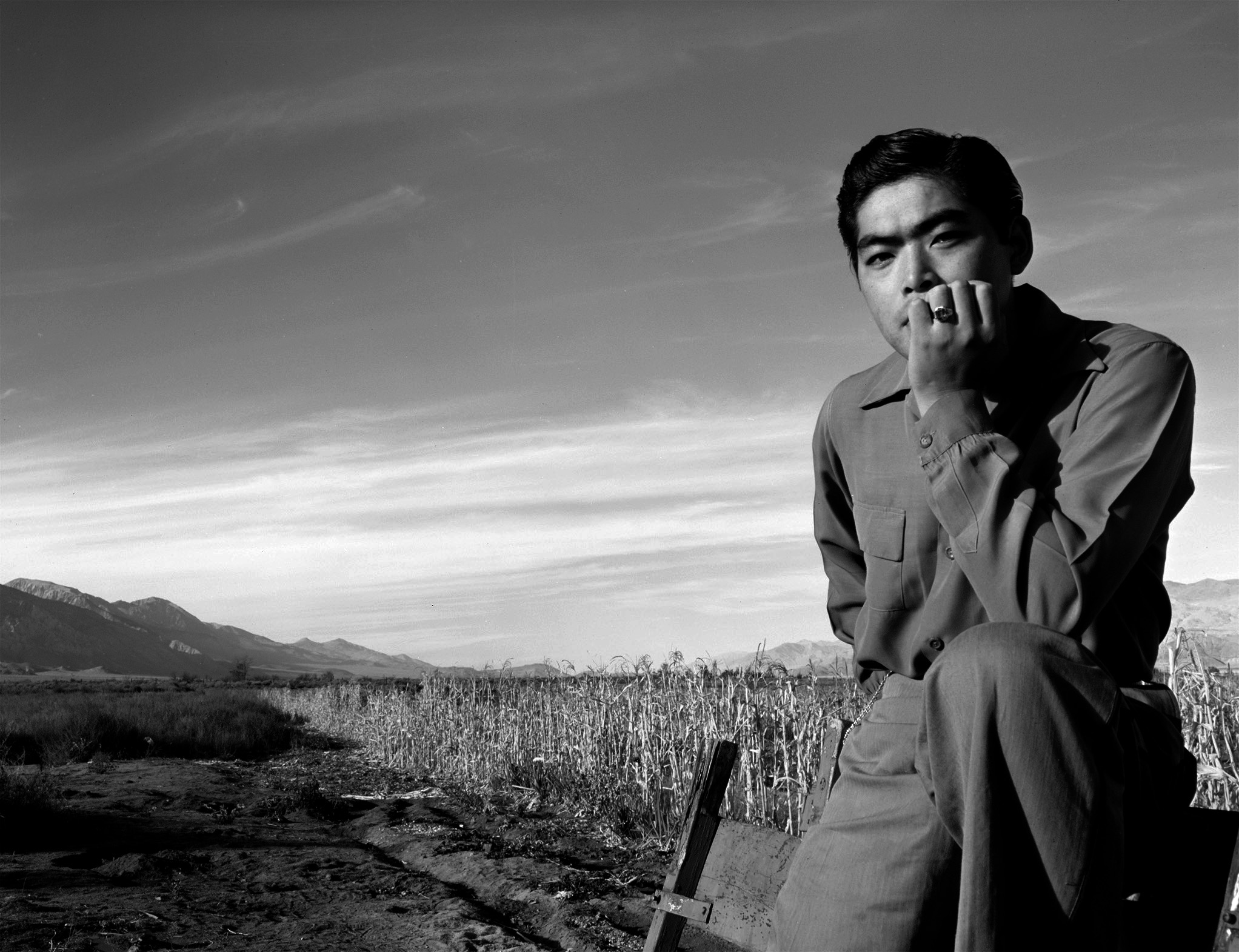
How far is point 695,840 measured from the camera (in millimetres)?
2145

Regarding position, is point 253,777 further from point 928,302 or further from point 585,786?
point 928,302

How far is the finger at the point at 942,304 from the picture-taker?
1.63m

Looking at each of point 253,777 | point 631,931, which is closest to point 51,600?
point 253,777

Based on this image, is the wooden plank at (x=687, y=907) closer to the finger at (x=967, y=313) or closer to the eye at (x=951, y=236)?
the finger at (x=967, y=313)

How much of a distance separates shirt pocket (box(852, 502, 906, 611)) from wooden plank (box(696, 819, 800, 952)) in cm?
55

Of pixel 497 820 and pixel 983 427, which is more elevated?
pixel 983 427

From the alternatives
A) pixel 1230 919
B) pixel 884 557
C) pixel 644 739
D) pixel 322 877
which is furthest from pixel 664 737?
pixel 1230 919

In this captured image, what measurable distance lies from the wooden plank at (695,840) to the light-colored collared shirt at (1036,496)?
0.48 m

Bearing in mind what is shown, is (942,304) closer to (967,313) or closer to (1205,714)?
(967,313)

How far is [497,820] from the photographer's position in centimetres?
870

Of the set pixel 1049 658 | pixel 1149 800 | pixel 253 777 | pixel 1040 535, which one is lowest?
pixel 253 777

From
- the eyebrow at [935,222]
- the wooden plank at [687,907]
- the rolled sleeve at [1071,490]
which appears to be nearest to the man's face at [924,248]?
the eyebrow at [935,222]

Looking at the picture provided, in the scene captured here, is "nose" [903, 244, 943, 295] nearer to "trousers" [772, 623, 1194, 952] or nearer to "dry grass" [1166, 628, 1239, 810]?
"trousers" [772, 623, 1194, 952]

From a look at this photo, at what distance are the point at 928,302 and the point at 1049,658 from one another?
2.38ft
